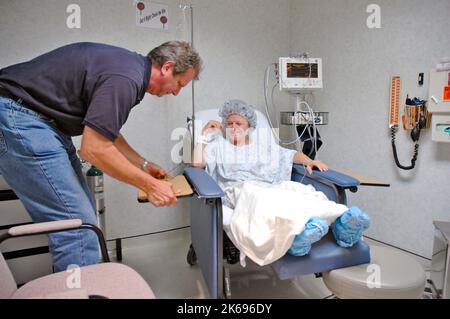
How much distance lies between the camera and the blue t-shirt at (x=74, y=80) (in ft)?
3.39

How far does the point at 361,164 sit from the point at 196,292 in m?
1.58

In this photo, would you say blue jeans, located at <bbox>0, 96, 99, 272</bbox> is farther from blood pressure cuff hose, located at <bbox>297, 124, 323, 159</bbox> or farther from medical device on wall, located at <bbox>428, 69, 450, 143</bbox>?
medical device on wall, located at <bbox>428, 69, 450, 143</bbox>

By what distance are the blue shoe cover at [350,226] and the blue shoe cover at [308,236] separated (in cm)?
9

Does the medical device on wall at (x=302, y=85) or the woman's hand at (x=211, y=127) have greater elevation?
the medical device on wall at (x=302, y=85)

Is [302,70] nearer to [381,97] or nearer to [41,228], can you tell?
[381,97]

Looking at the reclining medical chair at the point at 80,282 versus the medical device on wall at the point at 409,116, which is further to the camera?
the medical device on wall at the point at 409,116

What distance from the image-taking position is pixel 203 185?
125 centimetres

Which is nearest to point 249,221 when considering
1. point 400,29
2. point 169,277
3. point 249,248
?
point 249,248

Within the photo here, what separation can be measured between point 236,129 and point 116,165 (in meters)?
1.04

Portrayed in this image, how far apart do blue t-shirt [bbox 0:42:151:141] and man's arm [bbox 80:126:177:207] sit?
0.31 feet

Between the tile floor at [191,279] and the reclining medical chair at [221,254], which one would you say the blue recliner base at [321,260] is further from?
the tile floor at [191,279]

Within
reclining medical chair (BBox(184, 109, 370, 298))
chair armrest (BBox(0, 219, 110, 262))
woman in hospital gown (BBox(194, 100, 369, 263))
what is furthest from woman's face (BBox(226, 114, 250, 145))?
chair armrest (BBox(0, 219, 110, 262))

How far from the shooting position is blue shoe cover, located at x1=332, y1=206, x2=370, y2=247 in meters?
1.13

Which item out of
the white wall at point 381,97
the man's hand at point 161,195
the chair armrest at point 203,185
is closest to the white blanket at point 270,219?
the chair armrest at point 203,185
